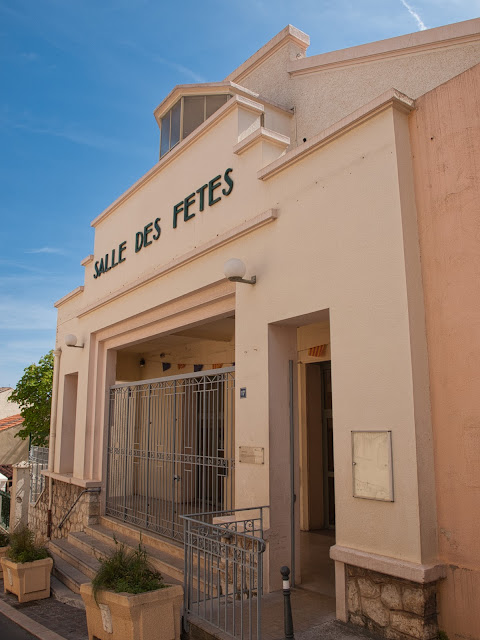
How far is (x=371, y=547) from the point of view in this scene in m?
4.73

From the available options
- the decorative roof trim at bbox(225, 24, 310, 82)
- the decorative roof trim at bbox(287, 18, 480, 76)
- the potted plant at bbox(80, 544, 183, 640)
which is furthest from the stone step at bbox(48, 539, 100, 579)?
the decorative roof trim at bbox(225, 24, 310, 82)

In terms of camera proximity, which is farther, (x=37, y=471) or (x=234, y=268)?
(x=37, y=471)

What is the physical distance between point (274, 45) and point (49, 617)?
1017 cm

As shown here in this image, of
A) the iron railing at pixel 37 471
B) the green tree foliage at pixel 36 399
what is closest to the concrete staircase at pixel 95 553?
the iron railing at pixel 37 471

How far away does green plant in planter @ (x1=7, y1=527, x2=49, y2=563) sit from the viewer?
8.11 metres

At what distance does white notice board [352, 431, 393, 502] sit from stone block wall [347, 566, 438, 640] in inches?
26.7

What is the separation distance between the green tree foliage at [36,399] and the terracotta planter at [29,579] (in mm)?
12086

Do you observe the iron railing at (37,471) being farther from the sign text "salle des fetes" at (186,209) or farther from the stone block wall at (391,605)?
the stone block wall at (391,605)

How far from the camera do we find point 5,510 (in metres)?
15.2

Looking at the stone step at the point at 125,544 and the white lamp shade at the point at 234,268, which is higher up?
the white lamp shade at the point at 234,268

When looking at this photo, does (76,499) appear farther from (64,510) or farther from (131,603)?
(131,603)

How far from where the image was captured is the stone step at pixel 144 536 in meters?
7.97

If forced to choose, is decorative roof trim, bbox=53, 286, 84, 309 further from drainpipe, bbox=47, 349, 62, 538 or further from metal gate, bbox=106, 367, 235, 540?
metal gate, bbox=106, 367, 235, 540

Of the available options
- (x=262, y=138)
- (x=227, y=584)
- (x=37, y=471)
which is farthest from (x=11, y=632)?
(x=37, y=471)
